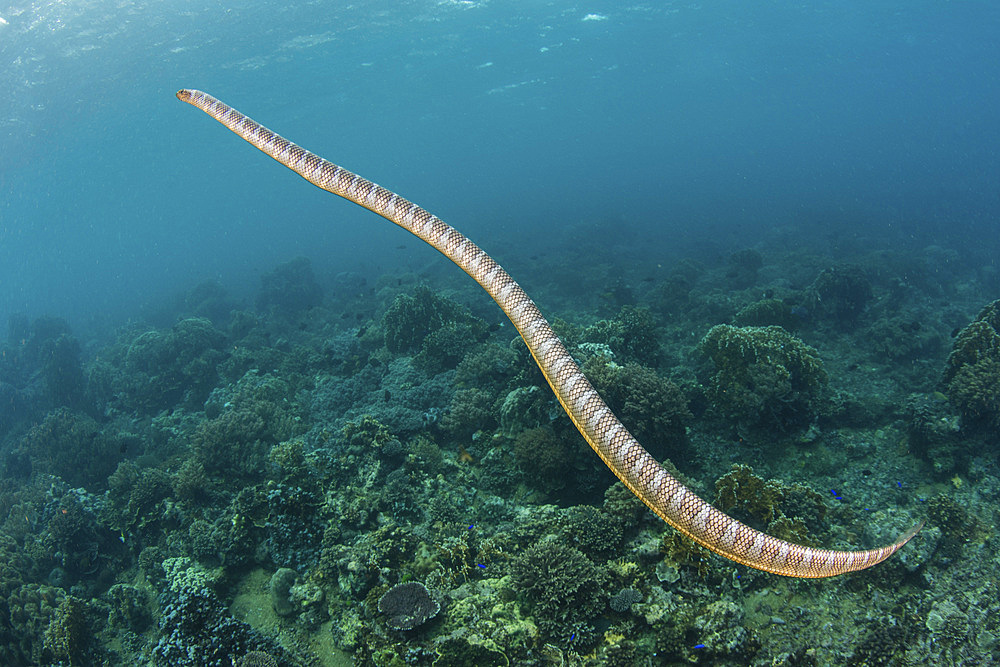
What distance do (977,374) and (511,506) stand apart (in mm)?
7395

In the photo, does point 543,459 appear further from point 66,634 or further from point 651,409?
point 66,634

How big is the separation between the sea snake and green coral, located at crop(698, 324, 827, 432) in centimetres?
297

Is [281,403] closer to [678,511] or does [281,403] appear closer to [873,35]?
[678,511]

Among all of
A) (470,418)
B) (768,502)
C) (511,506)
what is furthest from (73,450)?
(768,502)

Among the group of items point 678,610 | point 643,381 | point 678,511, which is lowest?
point 643,381

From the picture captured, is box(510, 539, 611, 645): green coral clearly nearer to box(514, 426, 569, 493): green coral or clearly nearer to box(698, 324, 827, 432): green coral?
box(514, 426, 569, 493): green coral

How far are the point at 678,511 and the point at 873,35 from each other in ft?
263

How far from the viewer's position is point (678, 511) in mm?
3512

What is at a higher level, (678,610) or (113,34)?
(113,34)

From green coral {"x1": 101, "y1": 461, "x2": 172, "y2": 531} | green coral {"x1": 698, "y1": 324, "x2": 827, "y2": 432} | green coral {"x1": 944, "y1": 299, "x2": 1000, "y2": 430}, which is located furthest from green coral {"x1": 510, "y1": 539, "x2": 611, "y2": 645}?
green coral {"x1": 101, "y1": 461, "x2": 172, "y2": 531}

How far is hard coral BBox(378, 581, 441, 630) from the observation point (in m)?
3.85

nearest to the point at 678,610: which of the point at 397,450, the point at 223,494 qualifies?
the point at 397,450

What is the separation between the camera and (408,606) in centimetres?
398

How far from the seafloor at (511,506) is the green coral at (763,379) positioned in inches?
1.7
